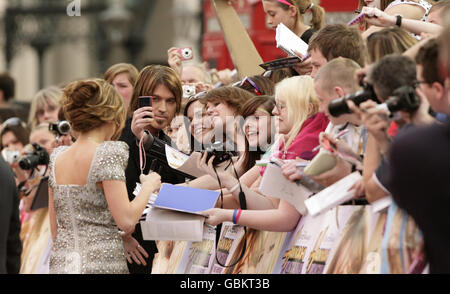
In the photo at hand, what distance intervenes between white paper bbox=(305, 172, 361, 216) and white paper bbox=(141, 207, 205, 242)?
1.26m

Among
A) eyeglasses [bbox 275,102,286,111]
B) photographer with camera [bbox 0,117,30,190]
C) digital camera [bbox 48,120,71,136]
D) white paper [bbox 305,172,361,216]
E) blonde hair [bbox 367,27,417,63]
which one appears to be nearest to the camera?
white paper [bbox 305,172,361,216]

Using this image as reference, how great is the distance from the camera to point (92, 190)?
21.5ft

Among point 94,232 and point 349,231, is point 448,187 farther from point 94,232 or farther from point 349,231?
point 94,232

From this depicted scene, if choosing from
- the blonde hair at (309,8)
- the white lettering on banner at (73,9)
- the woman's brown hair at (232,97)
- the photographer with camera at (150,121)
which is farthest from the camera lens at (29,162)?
the blonde hair at (309,8)

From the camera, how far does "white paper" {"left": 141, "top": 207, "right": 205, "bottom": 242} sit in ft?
22.0

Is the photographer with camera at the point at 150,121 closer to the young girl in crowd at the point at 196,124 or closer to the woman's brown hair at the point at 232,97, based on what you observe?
the young girl in crowd at the point at 196,124

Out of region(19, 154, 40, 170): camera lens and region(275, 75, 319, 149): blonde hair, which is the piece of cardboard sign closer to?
region(19, 154, 40, 170): camera lens

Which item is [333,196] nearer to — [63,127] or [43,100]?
[63,127]

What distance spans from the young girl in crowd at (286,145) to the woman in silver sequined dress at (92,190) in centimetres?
48

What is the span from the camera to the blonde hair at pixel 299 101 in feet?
21.6

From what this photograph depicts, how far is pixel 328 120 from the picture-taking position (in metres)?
6.42

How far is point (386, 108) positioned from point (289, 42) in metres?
2.70

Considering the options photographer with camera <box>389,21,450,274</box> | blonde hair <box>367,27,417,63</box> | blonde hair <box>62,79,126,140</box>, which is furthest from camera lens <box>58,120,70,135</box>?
photographer with camera <box>389,21,450,274</box>

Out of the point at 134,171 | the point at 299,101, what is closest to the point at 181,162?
the point at 134,171
